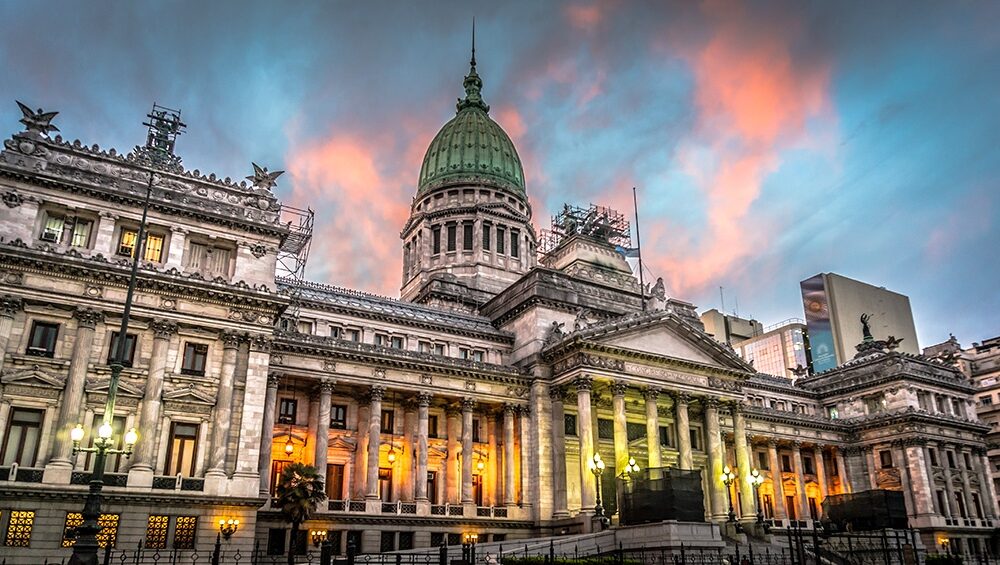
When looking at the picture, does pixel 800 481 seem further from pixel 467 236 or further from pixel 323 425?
pixel 323 425

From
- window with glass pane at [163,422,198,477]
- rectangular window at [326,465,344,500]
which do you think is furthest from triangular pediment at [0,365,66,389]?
rectangular window at [326,465,344,500]

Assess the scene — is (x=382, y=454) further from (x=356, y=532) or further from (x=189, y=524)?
(x=189, y=524)

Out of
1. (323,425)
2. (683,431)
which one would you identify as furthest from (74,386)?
(683,431)

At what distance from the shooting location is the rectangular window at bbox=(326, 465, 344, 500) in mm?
50250

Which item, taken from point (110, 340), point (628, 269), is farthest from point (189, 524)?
point (628, 269)

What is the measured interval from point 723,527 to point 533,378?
16.7 metres

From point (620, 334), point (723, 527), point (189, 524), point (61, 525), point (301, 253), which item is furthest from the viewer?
point (301, 253)

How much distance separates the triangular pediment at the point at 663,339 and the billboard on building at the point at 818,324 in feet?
143

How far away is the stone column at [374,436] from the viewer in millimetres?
49188

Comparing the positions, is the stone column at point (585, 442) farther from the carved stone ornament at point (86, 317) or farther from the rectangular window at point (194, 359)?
the carved stone ornament at point (86, 317)

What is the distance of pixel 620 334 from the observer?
5584 cm

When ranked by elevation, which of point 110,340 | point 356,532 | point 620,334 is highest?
point 620,334

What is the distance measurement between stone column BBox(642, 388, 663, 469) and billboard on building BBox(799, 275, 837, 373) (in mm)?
52690

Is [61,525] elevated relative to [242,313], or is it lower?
lower
